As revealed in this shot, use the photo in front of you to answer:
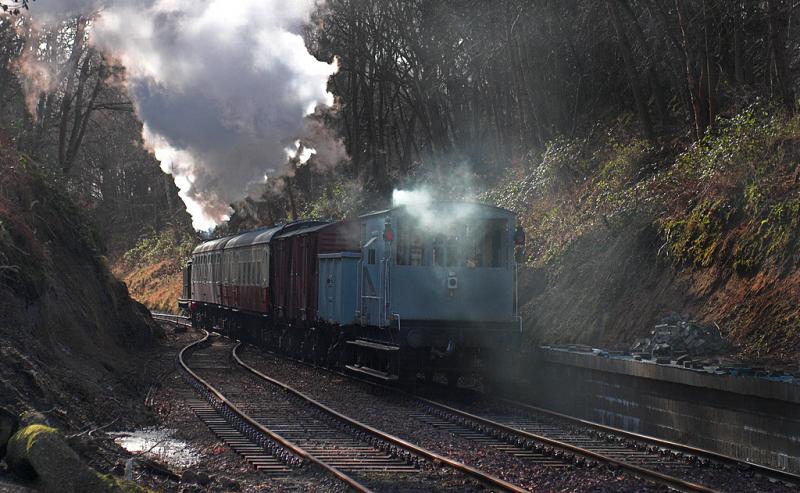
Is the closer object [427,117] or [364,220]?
[364,220]

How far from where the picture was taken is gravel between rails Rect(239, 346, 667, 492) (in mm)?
9219

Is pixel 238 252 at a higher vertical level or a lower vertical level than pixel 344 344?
higher

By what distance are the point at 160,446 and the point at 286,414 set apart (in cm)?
305

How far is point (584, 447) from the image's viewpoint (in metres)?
11.1

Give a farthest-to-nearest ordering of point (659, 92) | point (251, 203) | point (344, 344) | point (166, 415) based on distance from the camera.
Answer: point (251, 203), point (659, 92), point (344, 344), point (166, 415)

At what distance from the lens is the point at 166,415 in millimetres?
13992

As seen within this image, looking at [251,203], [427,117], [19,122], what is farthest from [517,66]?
[19,122]

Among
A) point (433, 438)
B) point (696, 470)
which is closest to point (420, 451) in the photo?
point (433, 438)

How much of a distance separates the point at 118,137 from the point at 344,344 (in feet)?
107

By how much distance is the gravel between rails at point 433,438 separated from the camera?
9.22m

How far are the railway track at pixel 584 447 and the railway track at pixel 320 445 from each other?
2.51 ft

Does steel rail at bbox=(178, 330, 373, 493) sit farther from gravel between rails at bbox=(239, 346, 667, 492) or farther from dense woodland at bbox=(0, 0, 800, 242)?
dense woodland at bbox=(0, 0, 800, 242)

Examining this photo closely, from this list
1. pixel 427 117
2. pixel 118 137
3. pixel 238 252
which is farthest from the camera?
pixel 118 137

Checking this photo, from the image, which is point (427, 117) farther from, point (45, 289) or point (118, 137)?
point (45, 289)
